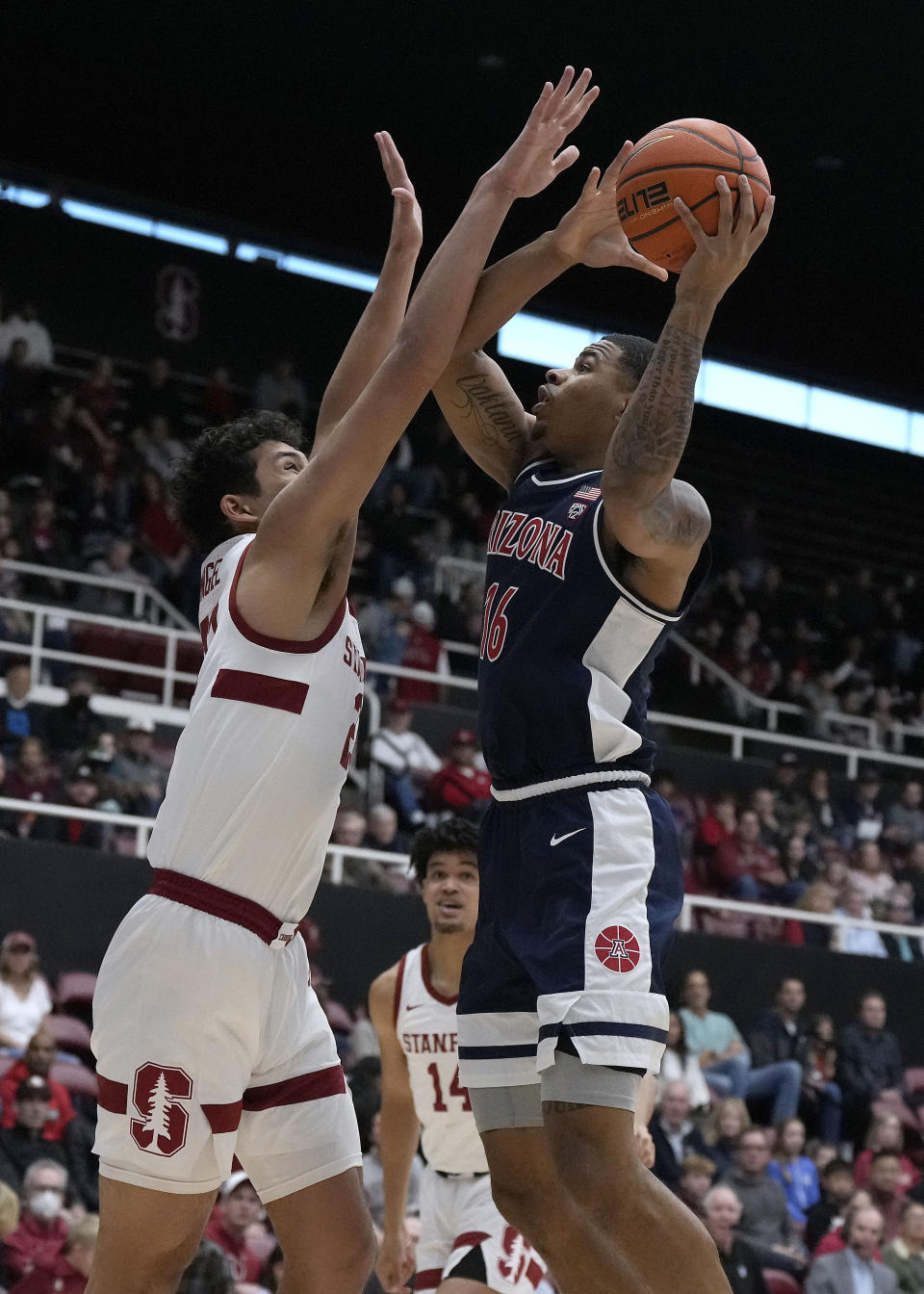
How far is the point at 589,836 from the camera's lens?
404cm

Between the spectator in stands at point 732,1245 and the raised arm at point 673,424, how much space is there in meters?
7.04

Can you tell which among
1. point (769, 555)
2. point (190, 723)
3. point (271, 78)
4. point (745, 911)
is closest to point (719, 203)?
point (190, 723)

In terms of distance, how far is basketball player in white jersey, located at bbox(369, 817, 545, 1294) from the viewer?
244 inches

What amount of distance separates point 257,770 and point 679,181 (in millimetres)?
1699

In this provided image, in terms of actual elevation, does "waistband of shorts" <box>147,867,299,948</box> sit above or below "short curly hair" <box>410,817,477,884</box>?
below

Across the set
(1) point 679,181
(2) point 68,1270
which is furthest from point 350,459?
(2) point 68,1270

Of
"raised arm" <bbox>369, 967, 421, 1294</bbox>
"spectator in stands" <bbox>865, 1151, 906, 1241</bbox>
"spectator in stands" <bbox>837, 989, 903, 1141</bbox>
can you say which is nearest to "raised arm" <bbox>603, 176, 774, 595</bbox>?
"raised arm" <bbox>369, 967, 421, 1294</bbox>

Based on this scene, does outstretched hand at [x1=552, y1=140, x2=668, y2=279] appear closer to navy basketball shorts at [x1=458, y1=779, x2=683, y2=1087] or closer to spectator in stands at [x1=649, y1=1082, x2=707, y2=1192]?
navy basketball shorts at [x1=458, y1=779, x2=683, y2=1087]

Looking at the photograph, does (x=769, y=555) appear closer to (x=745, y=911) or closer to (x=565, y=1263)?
(x=745, y=911)

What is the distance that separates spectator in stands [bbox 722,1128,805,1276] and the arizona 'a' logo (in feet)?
26.1

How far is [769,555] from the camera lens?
74.7ft

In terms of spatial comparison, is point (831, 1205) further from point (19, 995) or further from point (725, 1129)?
point (19, 995)

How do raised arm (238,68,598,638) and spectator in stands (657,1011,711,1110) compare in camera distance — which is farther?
spectator in stands (657,1011,711,1110)

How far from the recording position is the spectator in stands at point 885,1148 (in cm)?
1198
